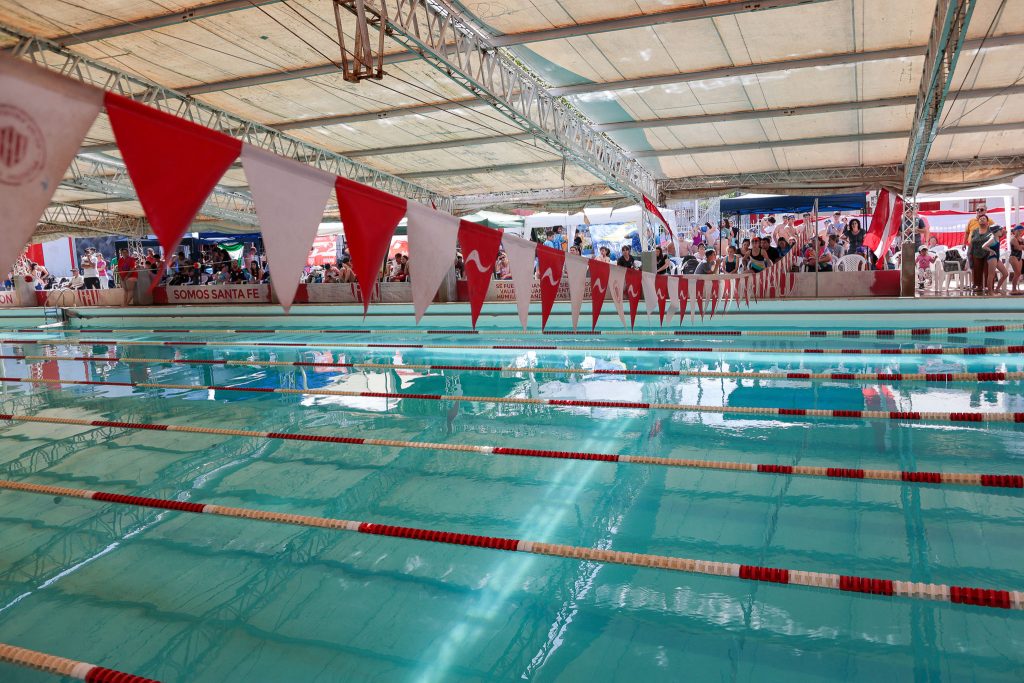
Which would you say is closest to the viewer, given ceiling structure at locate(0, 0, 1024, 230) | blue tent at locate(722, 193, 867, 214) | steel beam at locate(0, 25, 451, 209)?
ceiling structure at locate(0, 0, 1024, 230)

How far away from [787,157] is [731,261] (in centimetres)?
272

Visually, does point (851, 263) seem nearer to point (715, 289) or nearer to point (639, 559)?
point (715, 289)

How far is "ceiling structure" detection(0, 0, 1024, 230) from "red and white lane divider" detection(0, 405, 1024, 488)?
4.56 meters

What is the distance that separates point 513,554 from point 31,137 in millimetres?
1937

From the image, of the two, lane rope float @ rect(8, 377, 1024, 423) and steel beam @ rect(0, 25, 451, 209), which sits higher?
steel beam @ rect(0, 25, 451, 209)

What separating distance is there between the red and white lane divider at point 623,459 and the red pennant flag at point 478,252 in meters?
0.79

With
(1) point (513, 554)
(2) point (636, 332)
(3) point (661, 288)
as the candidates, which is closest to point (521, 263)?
(1) point (513, 554)

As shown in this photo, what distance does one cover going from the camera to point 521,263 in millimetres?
3836

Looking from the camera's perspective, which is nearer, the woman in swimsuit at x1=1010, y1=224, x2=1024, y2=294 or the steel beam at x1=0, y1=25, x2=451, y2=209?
the steel beam at x1=0, y1=25, x2=451, y2=209

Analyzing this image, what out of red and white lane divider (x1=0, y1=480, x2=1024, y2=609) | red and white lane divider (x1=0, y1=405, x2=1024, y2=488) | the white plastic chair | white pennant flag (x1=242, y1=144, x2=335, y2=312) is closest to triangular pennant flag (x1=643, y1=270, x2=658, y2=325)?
red and white lane divider (x1=0, y1=405, x2=1024, y2=488)

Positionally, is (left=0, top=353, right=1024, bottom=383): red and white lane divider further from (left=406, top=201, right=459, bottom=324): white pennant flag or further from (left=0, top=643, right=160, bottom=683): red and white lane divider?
(left=0, top=643, right=160, bottom=683): red and white lane divider

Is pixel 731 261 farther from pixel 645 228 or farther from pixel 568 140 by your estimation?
pixel 568 140

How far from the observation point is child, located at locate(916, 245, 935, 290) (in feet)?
47.9

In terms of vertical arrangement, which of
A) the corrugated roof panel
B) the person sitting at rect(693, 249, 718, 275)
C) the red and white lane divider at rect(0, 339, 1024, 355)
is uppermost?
the corrugated roof panel
